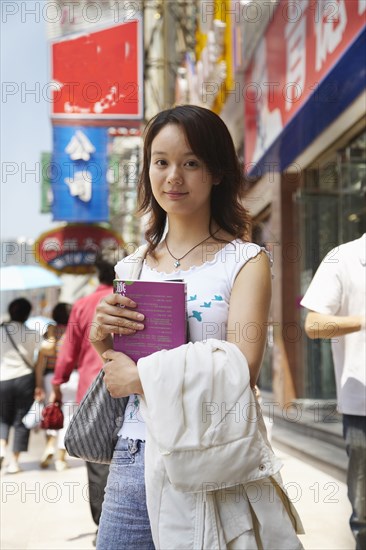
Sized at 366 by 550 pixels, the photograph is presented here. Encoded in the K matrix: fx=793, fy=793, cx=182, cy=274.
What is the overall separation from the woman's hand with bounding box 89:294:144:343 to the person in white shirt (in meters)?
1.81

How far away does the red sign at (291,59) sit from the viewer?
241 inches

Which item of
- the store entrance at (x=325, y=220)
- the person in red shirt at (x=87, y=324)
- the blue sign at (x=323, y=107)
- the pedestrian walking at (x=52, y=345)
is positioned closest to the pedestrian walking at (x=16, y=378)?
the pedestrian walking at (x=52, y=345)

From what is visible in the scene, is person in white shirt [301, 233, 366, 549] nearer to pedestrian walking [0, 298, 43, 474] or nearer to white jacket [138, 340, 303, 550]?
white jacket [138, 340, 303, 550]

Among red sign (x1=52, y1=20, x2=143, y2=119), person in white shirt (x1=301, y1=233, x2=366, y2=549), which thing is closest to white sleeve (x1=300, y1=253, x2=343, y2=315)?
person in white shirt (x1=301, y1=233, x2=366, y2=549)

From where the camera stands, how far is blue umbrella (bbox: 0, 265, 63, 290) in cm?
1018

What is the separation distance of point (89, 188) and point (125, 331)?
13838 mm

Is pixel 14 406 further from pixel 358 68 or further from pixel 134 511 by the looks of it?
pixel 134 511

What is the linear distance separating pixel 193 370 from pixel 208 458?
0.19m

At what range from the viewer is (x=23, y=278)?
10516 mm

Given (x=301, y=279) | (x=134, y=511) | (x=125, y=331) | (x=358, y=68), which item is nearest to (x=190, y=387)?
(x=125, y=331)

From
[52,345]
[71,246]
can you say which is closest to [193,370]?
[52,345]

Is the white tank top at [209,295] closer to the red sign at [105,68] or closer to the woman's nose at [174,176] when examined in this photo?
the woman's nose at [174,176]

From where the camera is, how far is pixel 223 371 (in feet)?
5.58

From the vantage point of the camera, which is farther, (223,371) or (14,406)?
(14,406)
